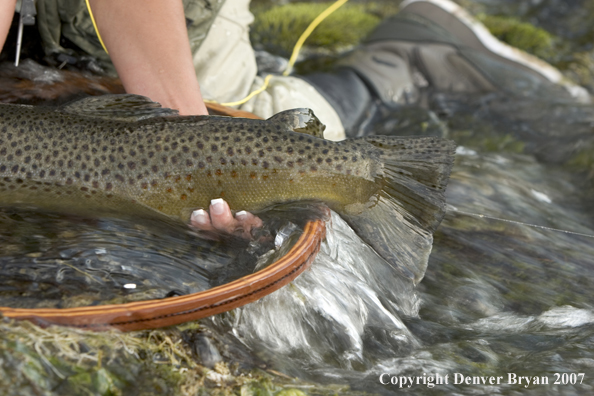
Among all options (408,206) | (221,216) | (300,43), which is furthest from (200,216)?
(300,43)

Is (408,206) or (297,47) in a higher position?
(297,47)

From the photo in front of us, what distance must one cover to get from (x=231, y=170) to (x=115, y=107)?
59cm

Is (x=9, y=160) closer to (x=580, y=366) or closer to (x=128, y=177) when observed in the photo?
(x=128, y=177)

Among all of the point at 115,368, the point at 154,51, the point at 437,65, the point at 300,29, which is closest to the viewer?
the point at 115,368

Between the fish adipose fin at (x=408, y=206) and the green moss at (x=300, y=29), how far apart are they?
4134mm

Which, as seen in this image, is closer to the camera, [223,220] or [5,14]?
[223,220]

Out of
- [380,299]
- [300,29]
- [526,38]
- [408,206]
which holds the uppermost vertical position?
[526,38]

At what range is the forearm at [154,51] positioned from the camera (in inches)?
Result: 107

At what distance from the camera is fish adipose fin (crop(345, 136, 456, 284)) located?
2250 mm

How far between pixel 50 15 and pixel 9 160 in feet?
3.89

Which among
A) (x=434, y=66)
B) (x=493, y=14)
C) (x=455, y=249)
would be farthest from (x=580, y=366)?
(x=493, y=14)

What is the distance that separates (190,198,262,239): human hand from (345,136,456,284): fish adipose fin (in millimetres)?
466

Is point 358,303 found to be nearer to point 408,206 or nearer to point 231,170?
point 408,206

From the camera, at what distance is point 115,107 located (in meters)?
2.32
